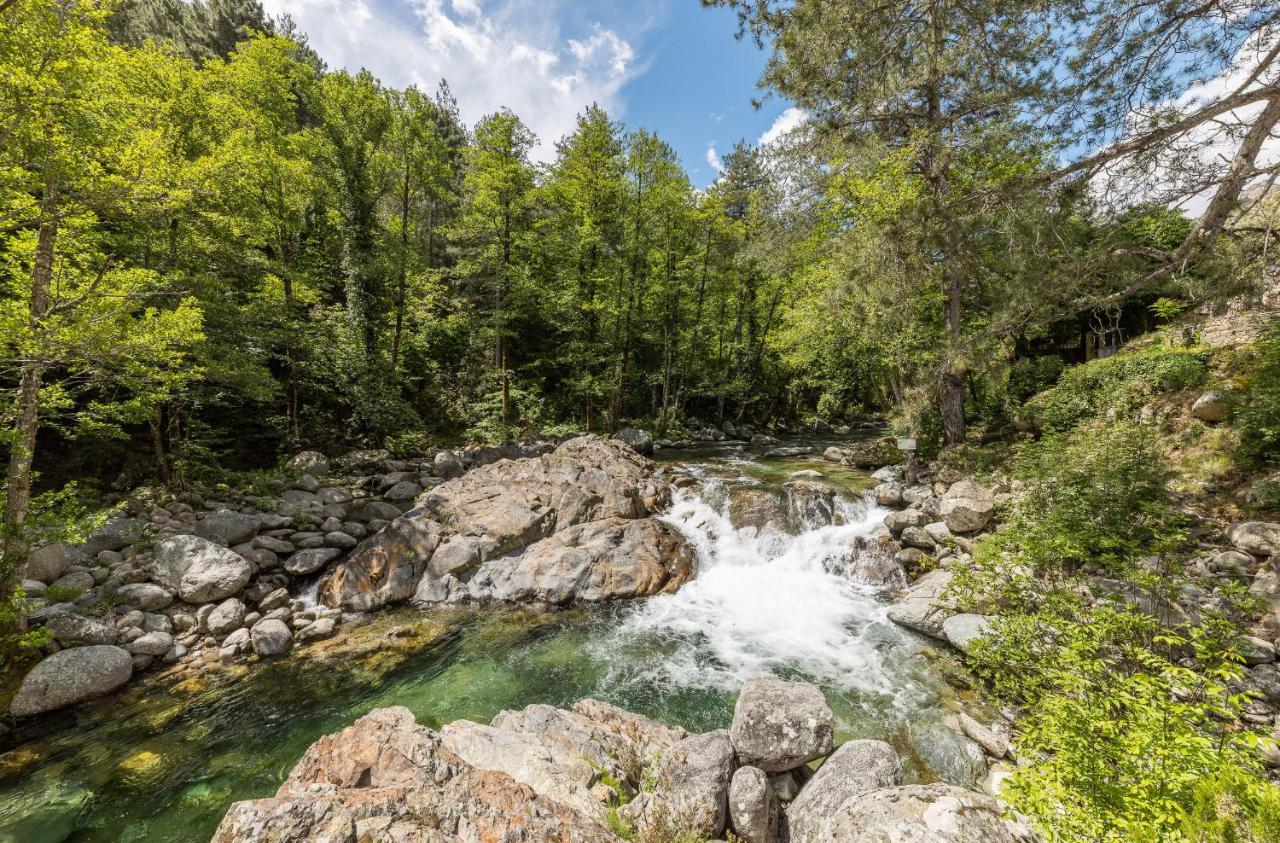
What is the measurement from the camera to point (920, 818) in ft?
11.0

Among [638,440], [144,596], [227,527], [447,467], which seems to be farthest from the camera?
[638,440]

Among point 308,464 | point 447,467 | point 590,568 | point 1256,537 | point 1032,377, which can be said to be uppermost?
point 1032,377

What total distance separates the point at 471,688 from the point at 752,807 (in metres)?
4.37

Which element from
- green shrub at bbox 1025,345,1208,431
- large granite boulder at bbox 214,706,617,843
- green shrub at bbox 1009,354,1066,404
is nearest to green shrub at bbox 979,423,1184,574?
green shrub at bbox 1025,345,1208,431

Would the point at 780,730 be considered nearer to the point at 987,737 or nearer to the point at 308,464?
the point at 987,737

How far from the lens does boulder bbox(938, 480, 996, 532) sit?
931 centimetres

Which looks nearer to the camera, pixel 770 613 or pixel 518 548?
pixel 770 613

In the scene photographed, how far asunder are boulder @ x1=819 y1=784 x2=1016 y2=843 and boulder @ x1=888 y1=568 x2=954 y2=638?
163 inches

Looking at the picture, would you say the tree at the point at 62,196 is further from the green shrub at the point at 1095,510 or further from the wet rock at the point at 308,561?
the green shrub at the point at 1095,510

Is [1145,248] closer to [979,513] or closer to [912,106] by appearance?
[979,513]

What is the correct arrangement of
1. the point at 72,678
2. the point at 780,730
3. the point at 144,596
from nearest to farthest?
the point at 780,730 < the point at 72,678 < the point at 144,596

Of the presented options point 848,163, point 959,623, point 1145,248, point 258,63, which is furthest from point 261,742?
point 258,63

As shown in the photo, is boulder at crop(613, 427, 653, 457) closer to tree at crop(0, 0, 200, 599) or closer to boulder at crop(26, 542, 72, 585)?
tree at crop(0, 0, 200, 599)

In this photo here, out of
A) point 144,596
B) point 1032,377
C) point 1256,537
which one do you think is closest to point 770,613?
point 1256,537
